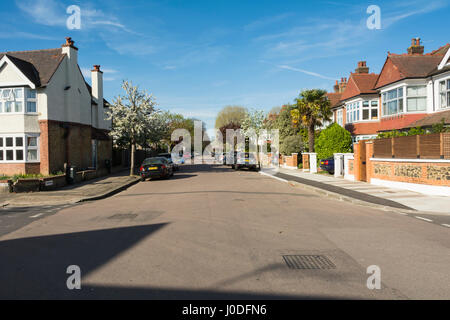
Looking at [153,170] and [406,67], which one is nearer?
[153,170]

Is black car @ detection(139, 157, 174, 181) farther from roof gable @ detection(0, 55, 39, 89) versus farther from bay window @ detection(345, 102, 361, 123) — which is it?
bay window @ detection(345, 102, 361, 123)

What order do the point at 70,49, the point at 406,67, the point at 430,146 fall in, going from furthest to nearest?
the point at 406,67, the point at 70,49, the point at 430,146

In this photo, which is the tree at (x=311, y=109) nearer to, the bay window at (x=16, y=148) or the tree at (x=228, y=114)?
the bay window at (x=16, y=148)

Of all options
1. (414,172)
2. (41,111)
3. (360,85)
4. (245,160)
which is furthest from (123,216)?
(360,85)

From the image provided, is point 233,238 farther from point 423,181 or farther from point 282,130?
point 282,130

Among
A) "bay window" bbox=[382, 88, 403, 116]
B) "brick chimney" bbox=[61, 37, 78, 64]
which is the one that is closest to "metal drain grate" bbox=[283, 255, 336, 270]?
"bay window" bbox=[382, 88, 403, 116]

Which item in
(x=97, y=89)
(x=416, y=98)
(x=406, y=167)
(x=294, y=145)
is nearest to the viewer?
(x=406, y=167)

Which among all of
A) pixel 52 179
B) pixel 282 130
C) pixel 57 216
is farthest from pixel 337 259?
pixel 282 130

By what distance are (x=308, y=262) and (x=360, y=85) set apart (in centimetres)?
2965

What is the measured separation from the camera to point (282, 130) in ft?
157

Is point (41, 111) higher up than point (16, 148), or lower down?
higher up

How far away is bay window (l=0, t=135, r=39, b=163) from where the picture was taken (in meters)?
21.2

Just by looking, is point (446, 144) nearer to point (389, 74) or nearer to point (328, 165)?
point (328, 165)

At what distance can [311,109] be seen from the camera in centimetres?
3250
